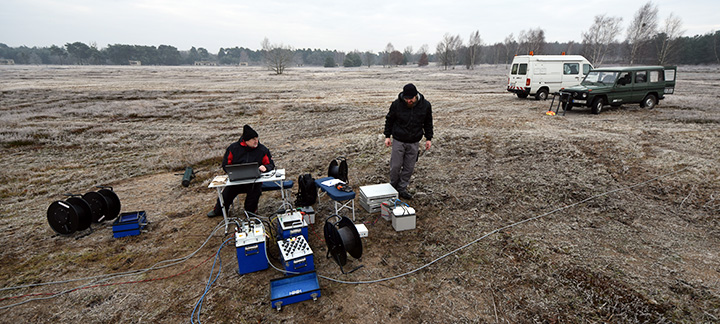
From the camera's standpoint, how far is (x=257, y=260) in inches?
171

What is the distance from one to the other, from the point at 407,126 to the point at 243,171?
10.2 ft

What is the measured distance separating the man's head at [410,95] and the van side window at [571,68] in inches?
646

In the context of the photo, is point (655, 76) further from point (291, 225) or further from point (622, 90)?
point (291, 225)

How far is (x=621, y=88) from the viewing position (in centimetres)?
1339

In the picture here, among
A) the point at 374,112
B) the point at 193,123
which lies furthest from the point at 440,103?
the point at 193,123

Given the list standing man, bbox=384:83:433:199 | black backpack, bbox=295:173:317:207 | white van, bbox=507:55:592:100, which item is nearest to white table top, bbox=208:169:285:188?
black backpack, bbox=295:173:317:207

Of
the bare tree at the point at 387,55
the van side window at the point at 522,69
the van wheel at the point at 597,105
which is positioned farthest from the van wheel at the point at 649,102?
the bare tree at the point at 387,55

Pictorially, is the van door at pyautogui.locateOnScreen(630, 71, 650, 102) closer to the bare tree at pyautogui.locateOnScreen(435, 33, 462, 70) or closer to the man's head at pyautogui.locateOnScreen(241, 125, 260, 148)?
the man's head at pyautogui.locateOnScreen(241, 125, 260, 148)

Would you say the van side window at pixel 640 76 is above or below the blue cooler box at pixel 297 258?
above

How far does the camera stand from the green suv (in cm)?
1322

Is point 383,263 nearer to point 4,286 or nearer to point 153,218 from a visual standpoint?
point 153,218

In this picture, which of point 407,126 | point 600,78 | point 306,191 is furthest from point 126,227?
point 600,78

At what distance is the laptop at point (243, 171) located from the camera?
5.12m

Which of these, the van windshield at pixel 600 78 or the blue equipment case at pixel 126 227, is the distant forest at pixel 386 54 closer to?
the van windshield at pixel 600 78
